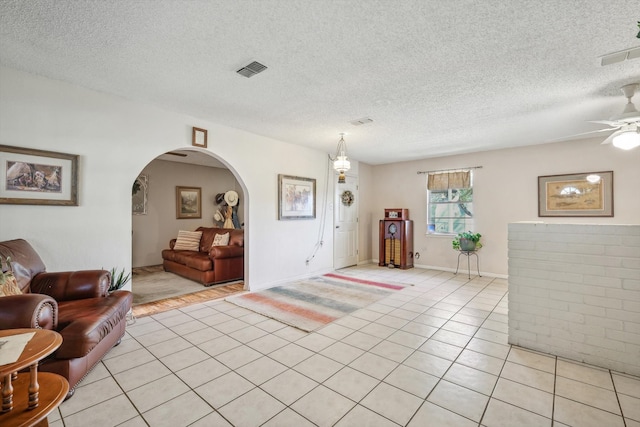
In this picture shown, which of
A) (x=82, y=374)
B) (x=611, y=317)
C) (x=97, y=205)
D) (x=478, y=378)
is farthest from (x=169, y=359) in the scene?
(x=611, y=317)

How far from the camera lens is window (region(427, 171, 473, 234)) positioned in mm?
5922

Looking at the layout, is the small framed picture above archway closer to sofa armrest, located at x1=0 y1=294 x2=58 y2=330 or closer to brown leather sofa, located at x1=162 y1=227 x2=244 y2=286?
brown leather sofa, located at x1=162 y1=227 x2=244 y2=286

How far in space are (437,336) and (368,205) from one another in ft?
15.6

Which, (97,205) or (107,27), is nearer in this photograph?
(107,27)

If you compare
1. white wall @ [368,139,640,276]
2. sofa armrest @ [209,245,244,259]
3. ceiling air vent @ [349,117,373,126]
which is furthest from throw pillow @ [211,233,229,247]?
white wall @ [368,139,640,276]

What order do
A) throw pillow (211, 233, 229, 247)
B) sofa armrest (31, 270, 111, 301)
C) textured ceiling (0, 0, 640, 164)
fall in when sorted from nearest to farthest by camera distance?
textured ceiling (0, 0, 640, 164) → sofa armrest (31, 270, 111, 301) → throw pillow (211, 233, 229, 247)

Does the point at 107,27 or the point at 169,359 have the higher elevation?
the point at 107,27

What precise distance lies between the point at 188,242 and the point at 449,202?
5651 mm

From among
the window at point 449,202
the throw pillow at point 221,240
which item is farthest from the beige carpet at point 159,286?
the window at point 449,202

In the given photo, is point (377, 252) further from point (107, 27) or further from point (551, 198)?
point (107, 27)

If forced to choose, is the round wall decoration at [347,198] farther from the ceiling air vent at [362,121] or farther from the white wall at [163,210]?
the white wall at [163,210]

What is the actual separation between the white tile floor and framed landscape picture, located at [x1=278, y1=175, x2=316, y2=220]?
2.23 meters

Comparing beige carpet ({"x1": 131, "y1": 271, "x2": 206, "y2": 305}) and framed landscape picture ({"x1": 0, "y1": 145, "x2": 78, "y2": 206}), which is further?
beige carpet ({"x1": 131, "y1": 271, "x2": 206, "y2": 305})

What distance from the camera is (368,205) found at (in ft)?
24.3
